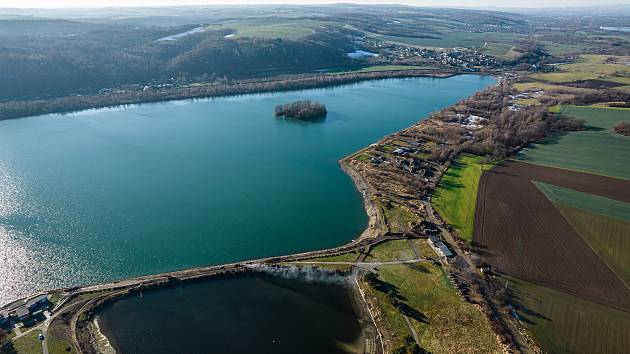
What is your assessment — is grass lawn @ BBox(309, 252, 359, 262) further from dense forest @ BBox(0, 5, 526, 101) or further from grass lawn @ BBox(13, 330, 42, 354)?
dense forest @ BBox(0, 5, 526, 101)

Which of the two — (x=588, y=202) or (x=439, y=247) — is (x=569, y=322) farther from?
(x=588, y=202)

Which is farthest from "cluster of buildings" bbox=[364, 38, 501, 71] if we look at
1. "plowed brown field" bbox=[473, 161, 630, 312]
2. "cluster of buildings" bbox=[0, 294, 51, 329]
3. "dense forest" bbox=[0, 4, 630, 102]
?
"cluster of buildings" bbox=[0, 294, 51, 329]

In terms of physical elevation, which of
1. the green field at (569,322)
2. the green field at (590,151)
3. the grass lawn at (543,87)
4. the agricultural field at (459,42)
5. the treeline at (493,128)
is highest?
the agricultural field at (459,42)

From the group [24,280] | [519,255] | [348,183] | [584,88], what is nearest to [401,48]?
[584,88]

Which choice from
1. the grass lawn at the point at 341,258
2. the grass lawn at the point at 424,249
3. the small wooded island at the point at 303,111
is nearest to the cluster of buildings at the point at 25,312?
the grass lawn at the point at 341,258

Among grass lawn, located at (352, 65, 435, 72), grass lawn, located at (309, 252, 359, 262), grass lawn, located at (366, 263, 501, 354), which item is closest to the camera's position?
grass lawn, located at (366, 263, 501, 354)

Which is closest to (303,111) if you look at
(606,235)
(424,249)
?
(424,249)

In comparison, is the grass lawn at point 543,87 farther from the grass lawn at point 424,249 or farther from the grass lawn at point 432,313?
the grass lawn at point 432,313
